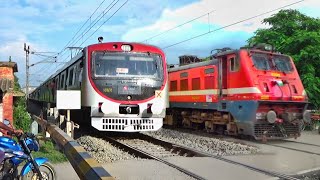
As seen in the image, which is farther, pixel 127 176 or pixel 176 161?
pixel 176 161

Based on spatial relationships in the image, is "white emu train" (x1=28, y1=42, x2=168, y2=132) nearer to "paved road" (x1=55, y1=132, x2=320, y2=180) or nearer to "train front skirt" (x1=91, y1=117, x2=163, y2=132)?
"train front skirt" (x1=91, y1=117, x2=163, y2=132)

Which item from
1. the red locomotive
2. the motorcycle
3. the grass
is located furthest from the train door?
the motorcycle

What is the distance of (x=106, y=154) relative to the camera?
10.8 m

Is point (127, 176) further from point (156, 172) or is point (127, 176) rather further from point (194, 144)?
point (194, 144)

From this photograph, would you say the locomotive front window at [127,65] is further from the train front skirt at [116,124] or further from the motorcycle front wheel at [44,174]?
the motorcycle front wheel at [44,174]

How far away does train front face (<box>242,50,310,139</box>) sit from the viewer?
14078 mm

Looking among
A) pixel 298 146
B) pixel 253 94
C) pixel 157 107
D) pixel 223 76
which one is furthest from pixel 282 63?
pixel 157 107

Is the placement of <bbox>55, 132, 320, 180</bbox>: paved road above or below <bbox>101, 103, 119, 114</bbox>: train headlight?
below

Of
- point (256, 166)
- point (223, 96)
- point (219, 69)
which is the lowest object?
point (256, 166)

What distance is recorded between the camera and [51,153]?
1030 centimetres

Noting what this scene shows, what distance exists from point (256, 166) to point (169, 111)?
12.6 metres

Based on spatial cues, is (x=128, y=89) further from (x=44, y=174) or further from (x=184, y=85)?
(x=44, y=174)

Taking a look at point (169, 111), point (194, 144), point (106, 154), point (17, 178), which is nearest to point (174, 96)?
point (169, 111)

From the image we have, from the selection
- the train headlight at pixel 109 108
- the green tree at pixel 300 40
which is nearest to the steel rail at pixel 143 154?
the train headlight at pixel 109 108
